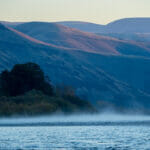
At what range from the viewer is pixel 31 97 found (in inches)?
3118

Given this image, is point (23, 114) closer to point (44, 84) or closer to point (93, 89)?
point (44, 84)

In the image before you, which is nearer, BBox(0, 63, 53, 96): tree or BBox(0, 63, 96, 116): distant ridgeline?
BBox(0, 63, 96, 116): distant ridgeline

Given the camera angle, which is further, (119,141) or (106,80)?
(106,80)

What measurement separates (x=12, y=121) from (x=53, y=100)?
45.1 feet

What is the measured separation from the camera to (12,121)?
67.2 meters

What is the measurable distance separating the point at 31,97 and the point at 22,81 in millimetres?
12584

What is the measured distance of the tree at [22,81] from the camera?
91188 millimetres

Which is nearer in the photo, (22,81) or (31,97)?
(31,97)

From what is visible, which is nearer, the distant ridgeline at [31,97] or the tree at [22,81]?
the distant ridgeline at [31,97]

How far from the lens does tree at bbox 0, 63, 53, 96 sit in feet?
299

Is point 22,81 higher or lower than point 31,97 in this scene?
higher

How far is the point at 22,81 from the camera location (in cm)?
9144

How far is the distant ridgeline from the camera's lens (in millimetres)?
73875

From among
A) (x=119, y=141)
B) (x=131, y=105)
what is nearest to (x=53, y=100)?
(x=119, y=141)
